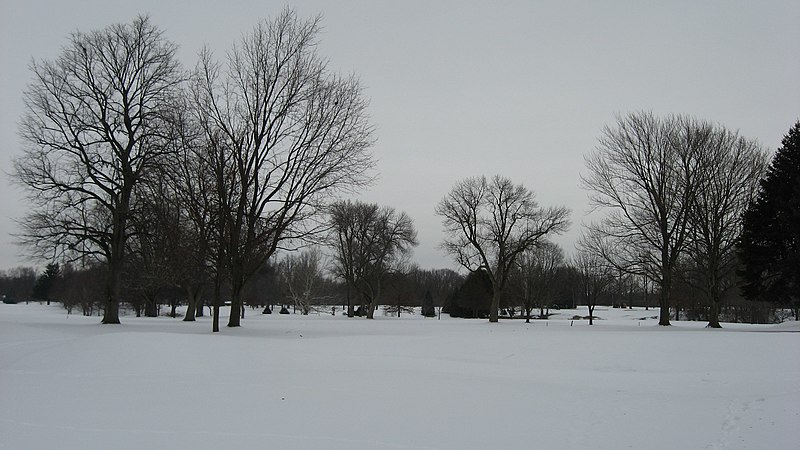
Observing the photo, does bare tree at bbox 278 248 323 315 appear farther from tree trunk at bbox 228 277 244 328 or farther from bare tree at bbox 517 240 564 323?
tree trunk at bbox 228 277 244 328

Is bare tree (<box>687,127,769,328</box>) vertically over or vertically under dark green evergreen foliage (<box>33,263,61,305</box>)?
over

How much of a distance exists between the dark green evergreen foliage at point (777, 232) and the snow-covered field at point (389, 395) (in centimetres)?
1280

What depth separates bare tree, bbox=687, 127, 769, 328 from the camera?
32.5 metres

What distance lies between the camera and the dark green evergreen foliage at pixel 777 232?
27.9 metres

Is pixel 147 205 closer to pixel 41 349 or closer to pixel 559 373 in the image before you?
pixel 41 349

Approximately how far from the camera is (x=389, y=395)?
10953 mm

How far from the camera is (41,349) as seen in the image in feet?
50.5

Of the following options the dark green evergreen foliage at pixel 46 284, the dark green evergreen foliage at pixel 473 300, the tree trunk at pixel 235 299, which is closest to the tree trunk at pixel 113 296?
the tree trunk at pixel 235 299

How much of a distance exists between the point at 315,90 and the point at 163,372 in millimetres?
17572

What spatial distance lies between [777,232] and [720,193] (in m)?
4.81

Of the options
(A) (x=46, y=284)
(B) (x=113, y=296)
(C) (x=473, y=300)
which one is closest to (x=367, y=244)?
(C) (x=473, y=300)

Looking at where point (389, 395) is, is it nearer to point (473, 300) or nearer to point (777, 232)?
point (777, 232)

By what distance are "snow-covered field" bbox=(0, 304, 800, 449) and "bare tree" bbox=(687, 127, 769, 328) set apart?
628 inches

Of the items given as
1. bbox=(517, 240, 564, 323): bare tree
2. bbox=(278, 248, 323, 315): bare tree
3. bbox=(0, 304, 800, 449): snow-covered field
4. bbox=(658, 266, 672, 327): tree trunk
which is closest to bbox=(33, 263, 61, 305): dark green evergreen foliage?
bbox=(278, 248, 323, 315): bare tree
